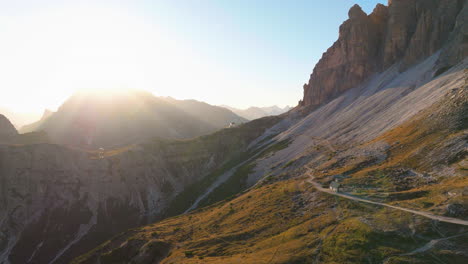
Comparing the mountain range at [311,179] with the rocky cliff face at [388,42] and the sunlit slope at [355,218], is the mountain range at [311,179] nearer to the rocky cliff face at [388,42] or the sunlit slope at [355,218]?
the sunlit slope at [355,218]

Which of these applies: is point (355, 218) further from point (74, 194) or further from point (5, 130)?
point (5, 130)

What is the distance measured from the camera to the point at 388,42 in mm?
141125

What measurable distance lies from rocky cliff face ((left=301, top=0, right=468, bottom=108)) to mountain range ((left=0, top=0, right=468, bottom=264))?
0.73 meters

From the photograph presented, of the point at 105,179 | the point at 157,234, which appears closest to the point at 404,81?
the point at 157,234

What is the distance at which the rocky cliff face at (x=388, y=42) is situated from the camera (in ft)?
371

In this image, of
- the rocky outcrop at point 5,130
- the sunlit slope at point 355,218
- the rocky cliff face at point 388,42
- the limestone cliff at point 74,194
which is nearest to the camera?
the sunlit slope at point 355,218

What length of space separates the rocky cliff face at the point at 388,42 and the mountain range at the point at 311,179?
2.40 ft

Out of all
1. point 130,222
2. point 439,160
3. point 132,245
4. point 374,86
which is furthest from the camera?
point 374,86

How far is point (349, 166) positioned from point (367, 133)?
3015 centimetres

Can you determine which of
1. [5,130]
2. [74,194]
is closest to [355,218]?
[74,194]

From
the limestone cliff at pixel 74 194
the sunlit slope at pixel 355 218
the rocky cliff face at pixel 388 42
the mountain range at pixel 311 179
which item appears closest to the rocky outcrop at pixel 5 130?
the mountain range at pixel 311 179

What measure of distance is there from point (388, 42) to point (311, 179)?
117 meters

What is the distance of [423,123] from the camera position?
63.3 metres

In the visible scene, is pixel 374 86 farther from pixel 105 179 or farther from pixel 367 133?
pixel 105 179
